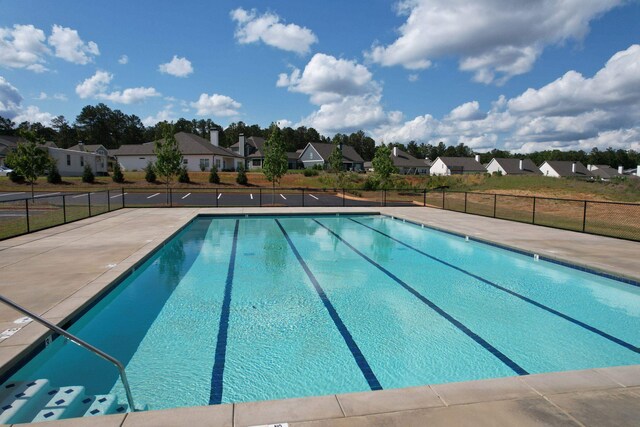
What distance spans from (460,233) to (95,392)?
11.7 meters

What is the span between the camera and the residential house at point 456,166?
80375 mm

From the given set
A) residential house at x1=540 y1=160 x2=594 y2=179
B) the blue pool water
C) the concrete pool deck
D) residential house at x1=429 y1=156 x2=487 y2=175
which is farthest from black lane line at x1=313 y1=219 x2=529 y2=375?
residential house at x1=540 y1=160 x2=594 y2=179

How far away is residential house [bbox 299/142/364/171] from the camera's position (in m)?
67.9

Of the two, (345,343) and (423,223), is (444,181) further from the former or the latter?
(345,343)

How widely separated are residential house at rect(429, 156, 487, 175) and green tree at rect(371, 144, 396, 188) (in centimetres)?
4574

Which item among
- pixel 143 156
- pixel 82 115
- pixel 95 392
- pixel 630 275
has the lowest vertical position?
pixel 95 392

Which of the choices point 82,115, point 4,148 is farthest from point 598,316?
point 82,115

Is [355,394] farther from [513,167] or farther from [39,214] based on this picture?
[513,167]

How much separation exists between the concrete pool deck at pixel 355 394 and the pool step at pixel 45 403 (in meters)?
0.46

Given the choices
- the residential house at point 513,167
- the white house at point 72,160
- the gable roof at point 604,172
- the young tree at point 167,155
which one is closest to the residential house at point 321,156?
the residential house at point 513,167

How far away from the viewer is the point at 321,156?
2662 inches

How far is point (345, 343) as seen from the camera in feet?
18.3

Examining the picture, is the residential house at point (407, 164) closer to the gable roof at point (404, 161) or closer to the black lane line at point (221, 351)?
the gable roof at point (404, 161)

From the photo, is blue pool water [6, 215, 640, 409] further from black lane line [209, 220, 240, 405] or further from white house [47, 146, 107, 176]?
white house [47, 146, 107, 176]
